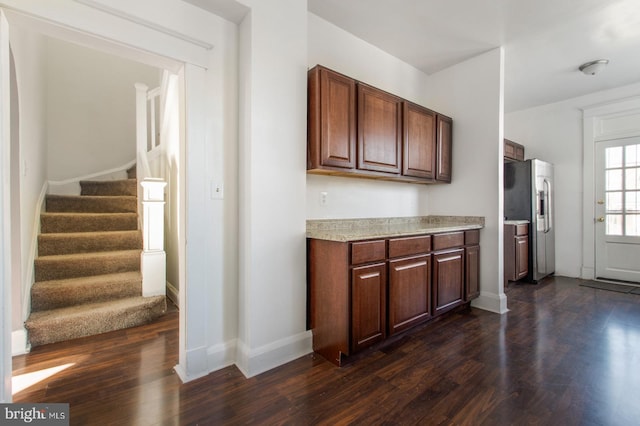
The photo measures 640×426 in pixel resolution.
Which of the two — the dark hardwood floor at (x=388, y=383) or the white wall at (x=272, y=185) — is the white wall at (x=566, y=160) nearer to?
the dark hardwood floor at (x=388, y=383)

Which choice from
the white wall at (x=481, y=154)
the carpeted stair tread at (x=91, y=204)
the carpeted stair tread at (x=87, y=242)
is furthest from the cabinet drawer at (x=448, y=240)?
the carpeted stair tread at (x=91, y=204)

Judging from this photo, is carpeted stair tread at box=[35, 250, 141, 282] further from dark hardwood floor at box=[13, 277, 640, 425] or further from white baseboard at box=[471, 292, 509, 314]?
white baseboard at box=[471, 292, 509, 314]

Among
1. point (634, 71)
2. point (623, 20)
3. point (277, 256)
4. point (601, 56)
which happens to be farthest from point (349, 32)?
point (634, 71)

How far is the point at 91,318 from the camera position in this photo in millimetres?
2465

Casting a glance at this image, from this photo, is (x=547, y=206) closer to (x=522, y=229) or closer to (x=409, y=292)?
(x=522, y=229)

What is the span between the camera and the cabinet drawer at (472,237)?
303 cm

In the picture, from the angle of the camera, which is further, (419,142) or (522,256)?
(522,256)

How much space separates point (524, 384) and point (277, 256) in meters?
1.77

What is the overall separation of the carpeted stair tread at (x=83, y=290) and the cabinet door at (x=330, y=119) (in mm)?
2218

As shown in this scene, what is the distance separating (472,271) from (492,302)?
0.41 m

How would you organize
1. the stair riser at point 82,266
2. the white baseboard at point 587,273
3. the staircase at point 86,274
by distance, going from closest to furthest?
1. the staircase at point 86,274
2. the stair riser at point 82,266
3. the white baseboard at point 587,273

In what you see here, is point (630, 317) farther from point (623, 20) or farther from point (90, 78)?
point (90, 78)

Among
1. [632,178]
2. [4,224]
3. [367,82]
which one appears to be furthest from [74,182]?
[632,178]

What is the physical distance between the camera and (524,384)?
180 centimetres
